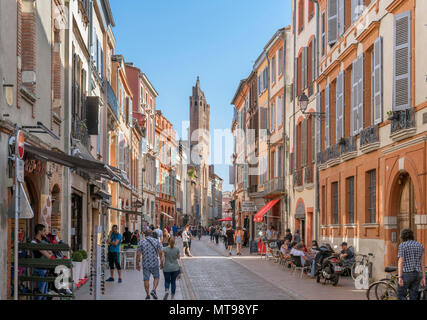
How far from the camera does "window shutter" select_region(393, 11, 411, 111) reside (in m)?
17.5

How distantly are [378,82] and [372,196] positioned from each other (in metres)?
3.75

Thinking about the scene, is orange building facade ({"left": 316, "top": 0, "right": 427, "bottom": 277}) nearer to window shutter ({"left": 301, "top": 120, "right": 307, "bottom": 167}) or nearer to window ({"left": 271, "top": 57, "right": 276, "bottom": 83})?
window shutter ({"left": 301, "top": 120, "right": 307, "bottom": 167})

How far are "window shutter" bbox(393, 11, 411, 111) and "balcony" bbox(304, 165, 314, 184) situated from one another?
1264cm

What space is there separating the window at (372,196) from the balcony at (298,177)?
10.8 meters

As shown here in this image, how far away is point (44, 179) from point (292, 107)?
71.7ft

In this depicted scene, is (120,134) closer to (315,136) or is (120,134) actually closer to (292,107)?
(292,107)

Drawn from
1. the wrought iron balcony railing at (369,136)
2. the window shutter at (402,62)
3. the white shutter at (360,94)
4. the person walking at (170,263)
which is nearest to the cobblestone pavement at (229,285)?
the person walking at (170,263)

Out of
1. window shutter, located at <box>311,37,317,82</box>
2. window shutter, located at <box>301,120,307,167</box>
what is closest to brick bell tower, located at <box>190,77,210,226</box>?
window shutter, located at <box>301,120,307,167</box>

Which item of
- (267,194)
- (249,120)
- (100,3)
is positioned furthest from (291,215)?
(249,120)

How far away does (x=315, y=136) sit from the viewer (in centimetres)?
2925

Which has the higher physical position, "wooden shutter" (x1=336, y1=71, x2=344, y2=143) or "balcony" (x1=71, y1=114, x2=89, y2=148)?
"wooden shutter" (x1=336, y1=71, x2=344, y2=143)

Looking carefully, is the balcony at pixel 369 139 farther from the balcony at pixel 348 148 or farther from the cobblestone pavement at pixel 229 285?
the cobblestone pavement at pixel 229 285

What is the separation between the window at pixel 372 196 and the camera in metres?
21.2

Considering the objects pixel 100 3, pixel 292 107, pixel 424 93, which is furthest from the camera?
pixel 292 107
